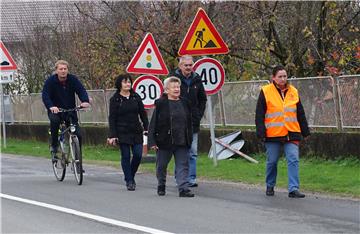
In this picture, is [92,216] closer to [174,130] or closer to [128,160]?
[174,130]

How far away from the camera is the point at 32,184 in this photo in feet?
40.1

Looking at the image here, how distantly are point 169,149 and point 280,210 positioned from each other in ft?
7.37

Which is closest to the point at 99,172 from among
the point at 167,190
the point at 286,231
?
the point at 167,190

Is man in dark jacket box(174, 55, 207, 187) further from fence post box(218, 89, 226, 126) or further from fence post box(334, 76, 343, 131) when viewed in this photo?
fence post box(218, 89, 226, 126)

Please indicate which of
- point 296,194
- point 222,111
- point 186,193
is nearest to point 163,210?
point 186,193

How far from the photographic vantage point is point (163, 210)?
9.11m

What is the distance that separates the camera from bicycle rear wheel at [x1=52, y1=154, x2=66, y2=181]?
12510 millimetres

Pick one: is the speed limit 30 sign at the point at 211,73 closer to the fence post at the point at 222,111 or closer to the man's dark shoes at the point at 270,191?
the man's dark shoes at the point at 270,191

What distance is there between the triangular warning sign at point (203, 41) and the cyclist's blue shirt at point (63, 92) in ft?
6.29

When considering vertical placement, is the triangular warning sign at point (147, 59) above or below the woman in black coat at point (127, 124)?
above

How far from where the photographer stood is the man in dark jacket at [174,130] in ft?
34.1

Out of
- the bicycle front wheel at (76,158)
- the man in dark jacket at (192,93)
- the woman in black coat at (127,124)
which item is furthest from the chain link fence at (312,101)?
the bicycle front wheel at (76,158)

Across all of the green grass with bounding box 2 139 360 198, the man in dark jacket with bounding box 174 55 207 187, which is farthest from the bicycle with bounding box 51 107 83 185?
the green grass with bounding box 2 139 360 198

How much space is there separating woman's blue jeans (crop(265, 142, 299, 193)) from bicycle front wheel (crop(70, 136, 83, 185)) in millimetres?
3225
